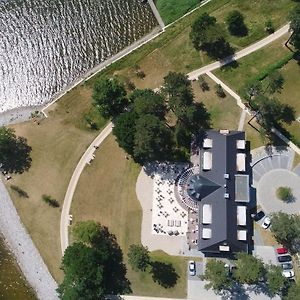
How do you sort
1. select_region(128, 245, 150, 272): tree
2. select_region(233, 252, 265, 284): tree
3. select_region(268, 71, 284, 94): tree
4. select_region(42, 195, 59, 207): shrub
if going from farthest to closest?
select_region(42, 195, 59, 207): shrub
select_region(268, 71, 284, 94): tree
select_region(128, 245, 150, 272): tree
select_region(233, 252, 265, 284): tree

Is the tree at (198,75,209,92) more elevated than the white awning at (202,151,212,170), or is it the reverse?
the tree at (198,75,209,92)

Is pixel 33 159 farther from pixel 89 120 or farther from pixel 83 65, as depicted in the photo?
pixel 83 65

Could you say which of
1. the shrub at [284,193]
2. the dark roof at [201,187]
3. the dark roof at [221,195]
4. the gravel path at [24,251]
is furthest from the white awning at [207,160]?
the gravel path at [24,251]

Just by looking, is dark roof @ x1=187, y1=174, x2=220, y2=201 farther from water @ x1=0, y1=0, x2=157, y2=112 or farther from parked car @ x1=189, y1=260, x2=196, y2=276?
water @ x1=0, y1=0, x2=157, y2=112

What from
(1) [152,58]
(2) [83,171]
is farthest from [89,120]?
(1) [152,58]

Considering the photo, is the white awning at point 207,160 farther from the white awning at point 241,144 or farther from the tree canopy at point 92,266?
the tree canopy at point 92,266

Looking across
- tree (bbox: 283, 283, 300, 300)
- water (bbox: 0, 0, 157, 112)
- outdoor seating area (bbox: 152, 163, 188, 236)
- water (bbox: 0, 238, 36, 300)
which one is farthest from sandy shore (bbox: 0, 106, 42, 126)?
tree (bbox: 283, 283, 300, 300)
